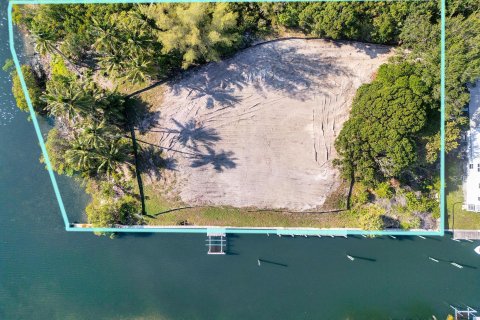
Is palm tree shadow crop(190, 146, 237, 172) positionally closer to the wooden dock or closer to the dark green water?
the dark green water

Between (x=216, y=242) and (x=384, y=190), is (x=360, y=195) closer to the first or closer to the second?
(x=384, y=190)

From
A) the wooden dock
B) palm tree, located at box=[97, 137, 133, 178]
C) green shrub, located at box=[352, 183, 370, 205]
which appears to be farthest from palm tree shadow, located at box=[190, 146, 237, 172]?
the wooden dock

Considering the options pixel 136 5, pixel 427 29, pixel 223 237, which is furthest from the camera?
pixel 223 237

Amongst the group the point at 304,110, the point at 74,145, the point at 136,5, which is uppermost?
the point at 136,5

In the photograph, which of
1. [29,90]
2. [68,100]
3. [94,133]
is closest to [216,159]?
[94,133]

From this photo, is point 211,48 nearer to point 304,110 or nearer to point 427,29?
point 304,110

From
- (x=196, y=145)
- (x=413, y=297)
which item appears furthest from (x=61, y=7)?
(x=413, y=297)

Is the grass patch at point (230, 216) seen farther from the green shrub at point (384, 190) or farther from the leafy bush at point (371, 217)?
the green shrub at point (384, 190)
